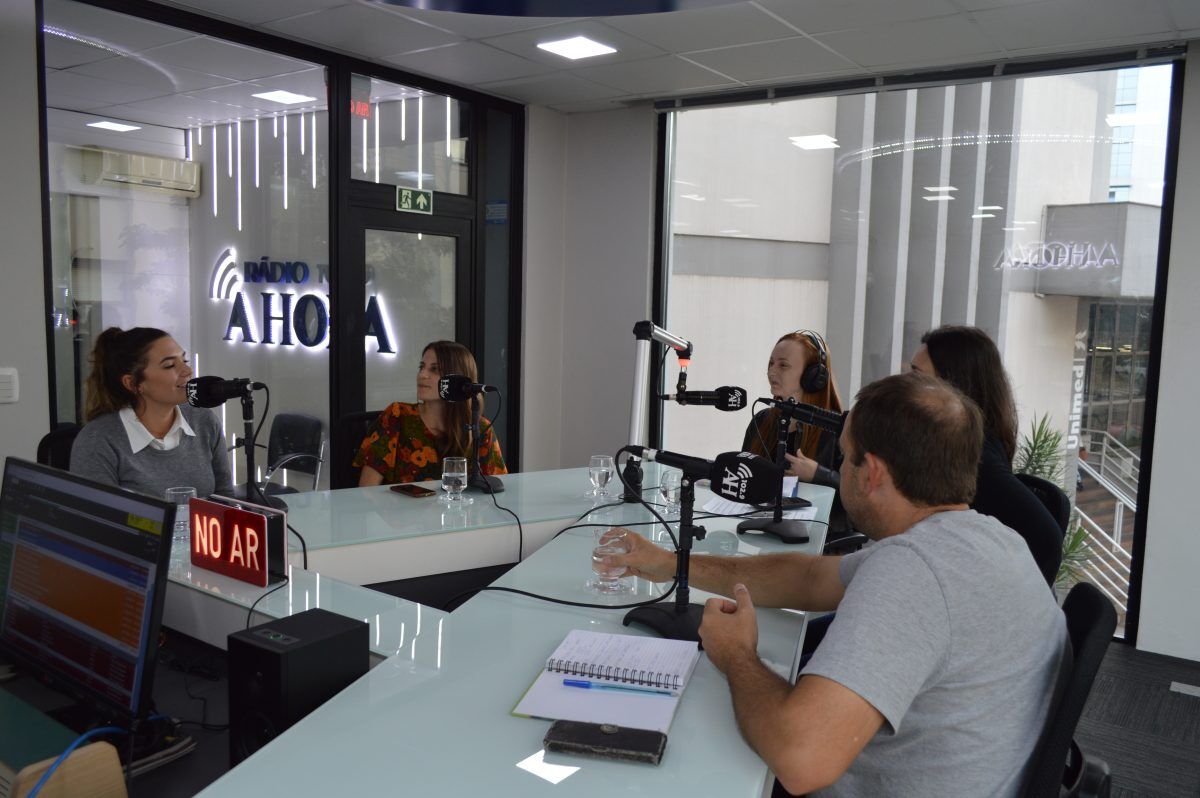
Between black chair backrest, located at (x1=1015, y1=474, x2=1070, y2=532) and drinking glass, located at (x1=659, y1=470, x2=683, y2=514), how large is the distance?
1.02 m

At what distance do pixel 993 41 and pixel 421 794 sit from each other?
4074 millimetres

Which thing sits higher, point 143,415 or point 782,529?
point 143,415

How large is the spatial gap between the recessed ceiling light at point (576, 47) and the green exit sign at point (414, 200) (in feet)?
4.17

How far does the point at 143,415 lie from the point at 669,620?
203cm

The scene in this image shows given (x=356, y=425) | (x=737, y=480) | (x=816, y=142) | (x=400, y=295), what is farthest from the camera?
(x=400, y=295)

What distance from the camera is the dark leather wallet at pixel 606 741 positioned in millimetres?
1217

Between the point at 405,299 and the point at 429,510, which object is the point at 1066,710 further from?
the point at 405,299

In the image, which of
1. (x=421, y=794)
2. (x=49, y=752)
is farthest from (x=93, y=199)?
(x=421, y=794)

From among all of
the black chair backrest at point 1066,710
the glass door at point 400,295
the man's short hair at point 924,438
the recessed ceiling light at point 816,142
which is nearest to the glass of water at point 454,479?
the man's short hair at point 924,438

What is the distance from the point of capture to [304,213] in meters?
4.88

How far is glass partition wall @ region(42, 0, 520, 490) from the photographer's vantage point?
12.4 ft

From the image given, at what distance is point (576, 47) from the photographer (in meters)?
4.32

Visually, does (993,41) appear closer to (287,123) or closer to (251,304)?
(287,123)

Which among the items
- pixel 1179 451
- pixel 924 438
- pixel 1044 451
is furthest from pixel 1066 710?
pixel 1044 451
